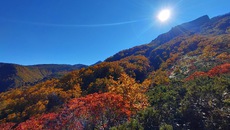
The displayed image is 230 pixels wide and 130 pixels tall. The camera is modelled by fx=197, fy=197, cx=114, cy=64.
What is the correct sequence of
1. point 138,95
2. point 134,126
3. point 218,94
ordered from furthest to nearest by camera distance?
point 138,95 < point 218,94 < point 134,126

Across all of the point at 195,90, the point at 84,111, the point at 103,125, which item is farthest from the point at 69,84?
the point at 195,90

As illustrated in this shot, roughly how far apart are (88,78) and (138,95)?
2468 inches

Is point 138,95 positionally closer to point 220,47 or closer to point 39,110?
point 39,110

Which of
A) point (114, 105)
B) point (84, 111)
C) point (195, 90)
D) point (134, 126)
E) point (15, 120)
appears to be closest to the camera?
point (134, 126)

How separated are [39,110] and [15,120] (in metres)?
7.43

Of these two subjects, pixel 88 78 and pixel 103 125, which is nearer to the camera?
pixel 103 125

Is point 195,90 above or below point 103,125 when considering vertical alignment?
above

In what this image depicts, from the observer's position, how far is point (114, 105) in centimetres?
3278

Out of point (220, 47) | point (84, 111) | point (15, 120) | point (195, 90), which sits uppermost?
point (220, 47)

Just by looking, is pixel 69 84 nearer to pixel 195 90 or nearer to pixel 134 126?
pixel 195 90

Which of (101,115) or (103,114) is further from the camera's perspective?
(103,114)

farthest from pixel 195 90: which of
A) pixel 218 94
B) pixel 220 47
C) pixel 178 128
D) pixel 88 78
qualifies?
pixel 220 47

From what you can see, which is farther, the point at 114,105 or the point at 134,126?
the point at 114,105

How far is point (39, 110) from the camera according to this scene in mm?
62719
